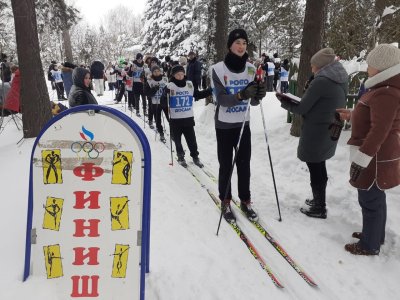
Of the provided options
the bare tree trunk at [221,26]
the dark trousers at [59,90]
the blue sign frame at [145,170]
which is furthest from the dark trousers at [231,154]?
the dark trousers at [59,90]

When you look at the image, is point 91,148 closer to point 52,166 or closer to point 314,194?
point 52,166

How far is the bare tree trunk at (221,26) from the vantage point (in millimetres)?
10758

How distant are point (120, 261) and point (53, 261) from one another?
50cm

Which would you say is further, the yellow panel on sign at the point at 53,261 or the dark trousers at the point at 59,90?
the dark trousers at the point at 59,90

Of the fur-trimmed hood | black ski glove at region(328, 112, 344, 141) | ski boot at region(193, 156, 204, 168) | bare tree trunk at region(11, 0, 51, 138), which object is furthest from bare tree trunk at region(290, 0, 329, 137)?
bare tree trunk at region(11, 0, 51, 138)

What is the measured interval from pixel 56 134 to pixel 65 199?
0.47 meters

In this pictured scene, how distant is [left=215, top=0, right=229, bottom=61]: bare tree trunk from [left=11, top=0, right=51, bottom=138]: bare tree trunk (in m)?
5.66

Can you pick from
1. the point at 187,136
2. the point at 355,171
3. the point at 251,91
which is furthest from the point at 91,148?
the point at 187,136

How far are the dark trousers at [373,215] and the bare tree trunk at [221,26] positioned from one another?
8535 millimetres

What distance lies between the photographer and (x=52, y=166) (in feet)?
7.69

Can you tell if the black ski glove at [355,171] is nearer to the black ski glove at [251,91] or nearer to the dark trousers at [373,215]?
the dark trousers at [373,215]

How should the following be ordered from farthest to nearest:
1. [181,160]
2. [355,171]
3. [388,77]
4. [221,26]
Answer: [221,26]
[181,160]
[355,171]
[388,77]

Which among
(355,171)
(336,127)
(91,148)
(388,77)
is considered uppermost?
(388,77)

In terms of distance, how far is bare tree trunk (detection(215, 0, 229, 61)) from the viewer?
1076 centimetres
